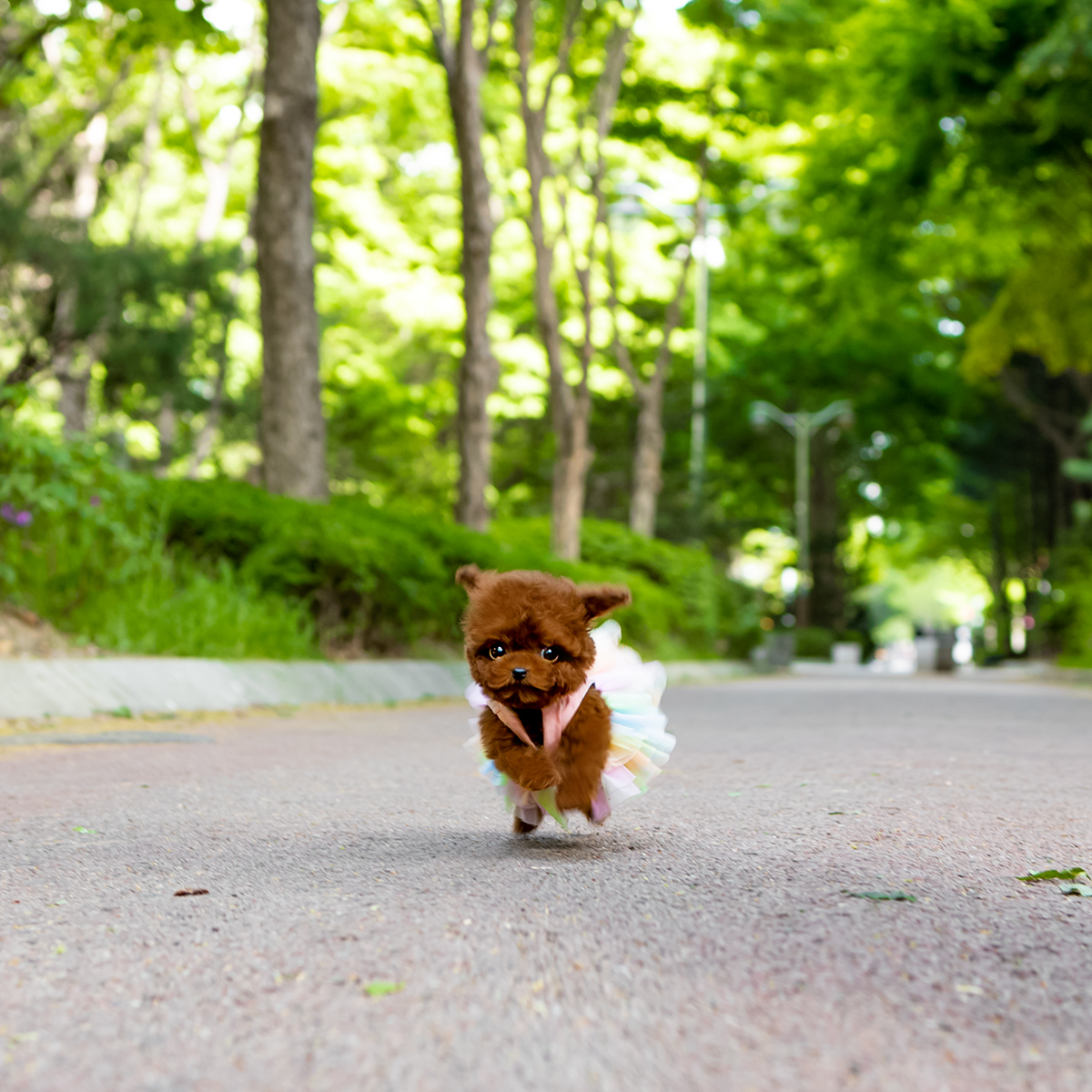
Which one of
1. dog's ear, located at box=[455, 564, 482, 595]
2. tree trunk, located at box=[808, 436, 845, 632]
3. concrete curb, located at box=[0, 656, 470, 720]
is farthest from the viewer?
tree trunk, located at box=[808, 436, 845, 632]

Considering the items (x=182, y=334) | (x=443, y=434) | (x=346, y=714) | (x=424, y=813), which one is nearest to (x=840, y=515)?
(x=443, y=434)

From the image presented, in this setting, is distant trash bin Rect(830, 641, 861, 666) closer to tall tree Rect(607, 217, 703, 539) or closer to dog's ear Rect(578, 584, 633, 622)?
tall tree Rect(607, 217, 703, 539)

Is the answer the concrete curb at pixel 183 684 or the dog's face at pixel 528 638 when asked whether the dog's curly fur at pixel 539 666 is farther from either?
the concrete curb at pixel 183 684

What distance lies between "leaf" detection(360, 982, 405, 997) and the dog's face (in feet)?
4.46

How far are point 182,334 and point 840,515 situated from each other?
31525 millimetres

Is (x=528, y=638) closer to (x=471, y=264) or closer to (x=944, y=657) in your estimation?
(x=471, y=264)

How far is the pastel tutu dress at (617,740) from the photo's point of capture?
4.42 metres

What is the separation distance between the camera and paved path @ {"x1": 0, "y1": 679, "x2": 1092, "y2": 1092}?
230 cm

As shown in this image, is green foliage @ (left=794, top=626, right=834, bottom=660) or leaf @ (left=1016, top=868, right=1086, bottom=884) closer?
leaf @ (left=1016, top=868, right=1086, bottom=884)

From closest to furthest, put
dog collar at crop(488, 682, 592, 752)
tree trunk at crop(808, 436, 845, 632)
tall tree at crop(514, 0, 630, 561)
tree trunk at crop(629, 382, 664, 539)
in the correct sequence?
dog collar at crop(488, 682, 592, 752), tall tree at crop(514, 0, 630, 561), tree trunk at crop(629, 382, 664, 539), tree trunk at crop(808, 436, 845, 632)

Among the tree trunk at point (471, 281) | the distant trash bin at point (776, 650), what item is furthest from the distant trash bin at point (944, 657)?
the tree trunk at point (471, 281)

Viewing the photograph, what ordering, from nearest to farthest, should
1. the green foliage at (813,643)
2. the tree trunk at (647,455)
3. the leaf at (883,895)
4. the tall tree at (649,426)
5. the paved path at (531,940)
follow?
the paved path at (531,940) → the leaf at (883,895) → the tall tree at (649,426) → the tree trunk at (647,455) → the green foliage at (813,643)

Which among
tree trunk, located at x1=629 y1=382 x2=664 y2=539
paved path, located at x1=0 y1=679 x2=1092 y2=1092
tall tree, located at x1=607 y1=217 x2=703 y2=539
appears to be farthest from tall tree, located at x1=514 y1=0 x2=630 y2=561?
paved path, located at x1=0 y1=679 x2=1092 y2=1092

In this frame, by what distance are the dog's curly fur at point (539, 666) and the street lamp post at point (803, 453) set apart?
34.8 m
